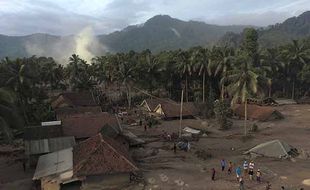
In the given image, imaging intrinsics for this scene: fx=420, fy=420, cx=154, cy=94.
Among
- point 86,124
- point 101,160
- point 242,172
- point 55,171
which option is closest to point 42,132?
point 86,124

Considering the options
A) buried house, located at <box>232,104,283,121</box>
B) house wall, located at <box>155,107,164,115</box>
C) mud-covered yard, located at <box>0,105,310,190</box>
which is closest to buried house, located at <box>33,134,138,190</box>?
mud-covered yard, located at <box>0,105,310,190</box>

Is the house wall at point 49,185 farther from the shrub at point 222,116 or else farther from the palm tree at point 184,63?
the palm tree at point 184,63

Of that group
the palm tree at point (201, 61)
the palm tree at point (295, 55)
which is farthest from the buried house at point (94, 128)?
Answer: the palm tree at point (295, 55)

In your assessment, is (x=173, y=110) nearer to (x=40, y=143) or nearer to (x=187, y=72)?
(x=187, y=72)

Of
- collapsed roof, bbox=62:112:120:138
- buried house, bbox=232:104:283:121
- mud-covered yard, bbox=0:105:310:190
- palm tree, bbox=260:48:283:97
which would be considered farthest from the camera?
palm tree, bbox=260:48:283:97

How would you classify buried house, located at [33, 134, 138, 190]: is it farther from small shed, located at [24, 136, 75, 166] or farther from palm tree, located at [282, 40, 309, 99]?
palm tree, located at [282, 40, 309, 99]

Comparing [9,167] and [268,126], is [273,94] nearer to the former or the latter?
[268,126]

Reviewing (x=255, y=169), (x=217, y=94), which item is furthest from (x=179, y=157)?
(x=217, y=94)
